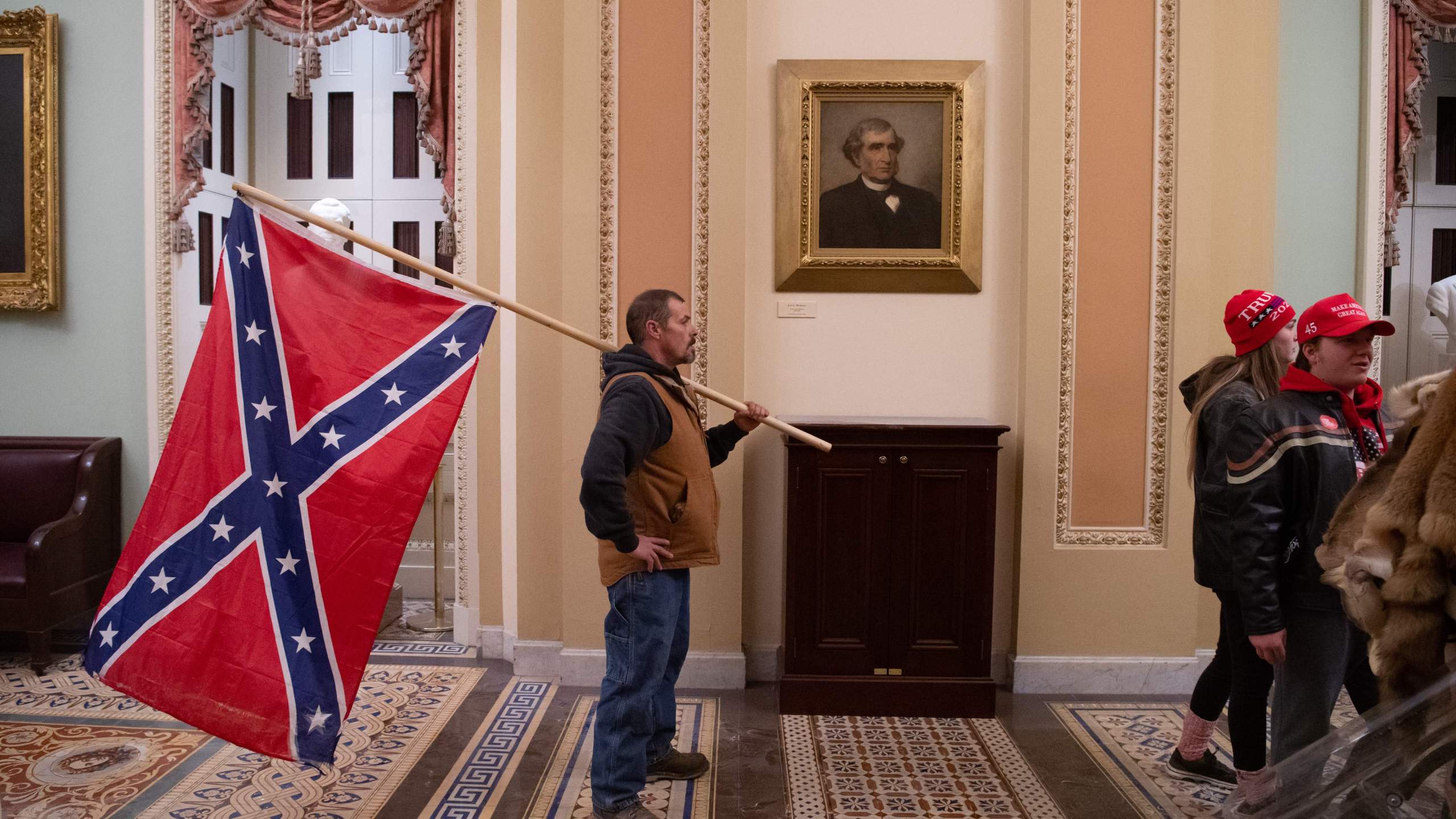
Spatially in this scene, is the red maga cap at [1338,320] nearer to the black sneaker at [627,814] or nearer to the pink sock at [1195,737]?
the pink sock at [1195,737]

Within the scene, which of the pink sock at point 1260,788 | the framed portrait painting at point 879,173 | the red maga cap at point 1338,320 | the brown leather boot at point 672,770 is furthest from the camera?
the framed portrait painting at point 879,173

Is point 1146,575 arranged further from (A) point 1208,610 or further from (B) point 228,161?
(B) point 228,161

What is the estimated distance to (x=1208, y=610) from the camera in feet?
13.5

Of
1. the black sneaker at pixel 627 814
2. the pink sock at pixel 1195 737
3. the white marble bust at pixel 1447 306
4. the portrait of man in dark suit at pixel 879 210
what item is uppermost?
the portrait of man in dark suit at pixel 879 210

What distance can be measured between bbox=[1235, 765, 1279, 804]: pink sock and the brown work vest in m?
1.47

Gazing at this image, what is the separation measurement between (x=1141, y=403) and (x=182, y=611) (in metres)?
3.68

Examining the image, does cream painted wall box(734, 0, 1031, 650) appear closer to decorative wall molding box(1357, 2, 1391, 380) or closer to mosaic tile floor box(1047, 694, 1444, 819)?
mosaic tile floor box(1047, 694, 1444, 819)

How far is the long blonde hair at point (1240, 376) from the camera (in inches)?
106

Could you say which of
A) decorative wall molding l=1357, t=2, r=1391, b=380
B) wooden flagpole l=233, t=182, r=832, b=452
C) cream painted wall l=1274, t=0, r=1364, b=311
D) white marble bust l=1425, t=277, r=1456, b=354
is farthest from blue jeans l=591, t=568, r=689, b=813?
white marble bust l=1425, t=277, r=1456, b=354

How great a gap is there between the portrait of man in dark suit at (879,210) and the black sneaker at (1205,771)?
2253mm

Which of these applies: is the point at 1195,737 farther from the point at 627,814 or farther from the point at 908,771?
the point at 627,814

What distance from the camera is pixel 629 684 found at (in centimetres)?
268

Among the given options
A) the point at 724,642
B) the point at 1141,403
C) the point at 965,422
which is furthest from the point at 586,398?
the point at 1141,403

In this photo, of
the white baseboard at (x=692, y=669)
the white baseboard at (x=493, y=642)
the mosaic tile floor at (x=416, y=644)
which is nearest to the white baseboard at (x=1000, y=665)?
the white baseboard at (x=692, y=669)
